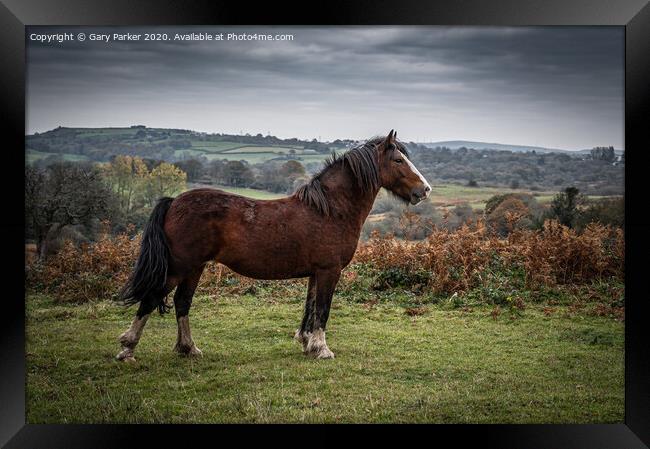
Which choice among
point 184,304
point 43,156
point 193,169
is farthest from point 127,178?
point 184,304

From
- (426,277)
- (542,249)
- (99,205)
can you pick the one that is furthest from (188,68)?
(542,249)

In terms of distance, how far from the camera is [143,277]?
4.95 metres

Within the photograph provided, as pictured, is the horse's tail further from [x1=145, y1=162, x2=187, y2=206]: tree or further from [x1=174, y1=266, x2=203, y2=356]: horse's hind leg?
[x1=145, y1=162, x2=187, y2=206]: tree

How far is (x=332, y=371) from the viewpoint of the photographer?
521cm

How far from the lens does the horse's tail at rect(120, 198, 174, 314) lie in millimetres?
4949

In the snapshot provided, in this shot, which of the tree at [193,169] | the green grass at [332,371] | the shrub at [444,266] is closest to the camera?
the green grass at [332,371]

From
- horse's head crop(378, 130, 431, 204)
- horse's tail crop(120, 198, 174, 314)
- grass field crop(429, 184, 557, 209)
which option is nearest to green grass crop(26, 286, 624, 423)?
horse's tail crop(120, 198, 174, 314)

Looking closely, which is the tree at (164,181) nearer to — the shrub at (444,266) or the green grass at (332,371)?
the shrub at (444,266)

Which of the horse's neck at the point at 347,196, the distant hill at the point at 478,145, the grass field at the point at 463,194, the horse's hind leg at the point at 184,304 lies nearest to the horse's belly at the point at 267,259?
the horse's hind leg at the point at 184,304

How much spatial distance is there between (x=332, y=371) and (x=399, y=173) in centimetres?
211

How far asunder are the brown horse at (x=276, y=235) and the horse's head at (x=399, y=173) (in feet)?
0.03

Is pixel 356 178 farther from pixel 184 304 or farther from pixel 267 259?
pixel 184 304

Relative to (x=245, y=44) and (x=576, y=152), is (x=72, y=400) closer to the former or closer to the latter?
(x=245, y=44)
